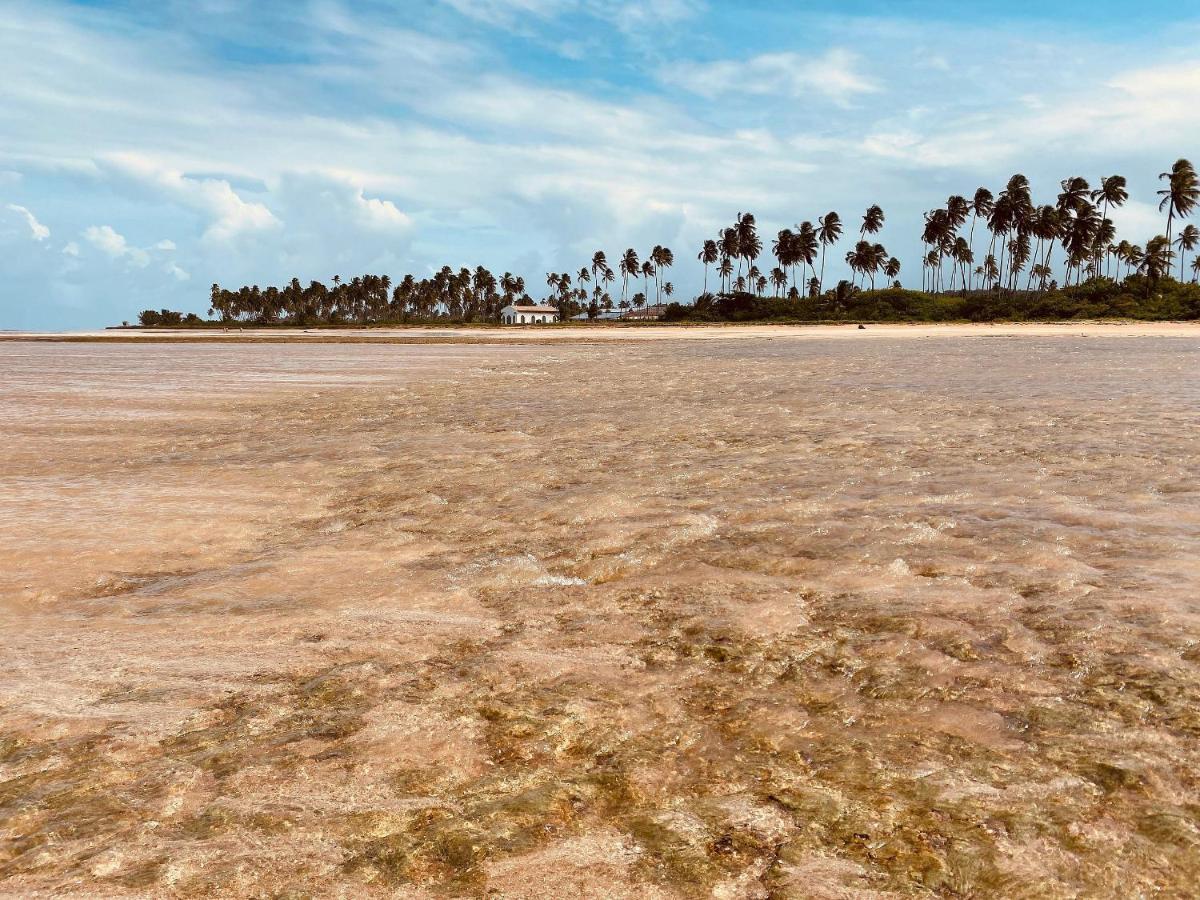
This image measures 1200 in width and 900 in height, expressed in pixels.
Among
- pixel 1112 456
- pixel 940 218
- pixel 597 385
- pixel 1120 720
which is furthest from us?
pixel 940 218

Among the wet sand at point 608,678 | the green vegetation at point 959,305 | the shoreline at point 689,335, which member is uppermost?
the green vegetation at point 959,305

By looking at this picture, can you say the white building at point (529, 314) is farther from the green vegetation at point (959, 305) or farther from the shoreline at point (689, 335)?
the shoreline at point (689, 335)

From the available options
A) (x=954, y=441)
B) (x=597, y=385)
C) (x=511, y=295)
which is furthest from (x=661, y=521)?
(x=511, y=295)

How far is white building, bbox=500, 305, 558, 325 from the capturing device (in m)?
149

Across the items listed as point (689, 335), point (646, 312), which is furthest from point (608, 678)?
point (646, 312)

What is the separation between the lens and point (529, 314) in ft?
492

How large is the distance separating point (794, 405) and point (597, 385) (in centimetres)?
528

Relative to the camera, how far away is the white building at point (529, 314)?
14888cm

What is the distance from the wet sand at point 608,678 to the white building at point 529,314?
141m

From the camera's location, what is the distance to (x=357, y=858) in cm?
211

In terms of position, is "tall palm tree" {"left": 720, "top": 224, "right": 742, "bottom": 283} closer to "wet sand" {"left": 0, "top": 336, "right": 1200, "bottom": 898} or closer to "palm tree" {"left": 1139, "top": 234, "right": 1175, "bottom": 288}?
"palm tree" {"left": 1139, "top": 234, "right": 1175, "bottom": 288}

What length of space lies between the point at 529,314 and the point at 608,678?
149493mm

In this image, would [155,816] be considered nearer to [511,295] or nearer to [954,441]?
[954,441]

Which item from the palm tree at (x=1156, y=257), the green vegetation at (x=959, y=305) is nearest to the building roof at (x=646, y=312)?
the green vegetation at (x=959, y=305)
